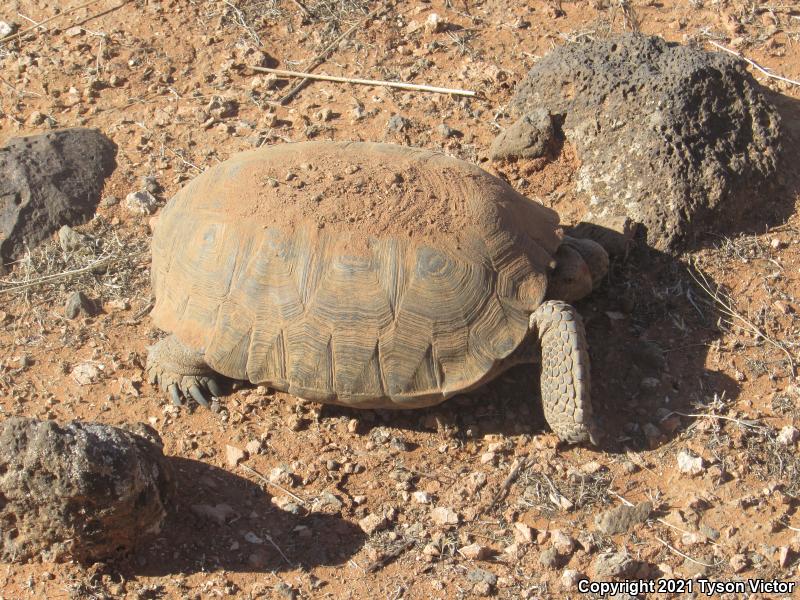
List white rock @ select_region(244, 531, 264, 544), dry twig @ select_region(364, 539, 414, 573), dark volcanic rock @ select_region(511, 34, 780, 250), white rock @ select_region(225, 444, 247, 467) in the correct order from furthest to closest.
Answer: dark volcanic rock @ select_region(511, 34, 780, 250) < white rock @ select_region(225, 444, 247, 467) < white rock @ select_region(244, 531, 264, 544) < dry twig @ select_region(364, 539, 414, 573)

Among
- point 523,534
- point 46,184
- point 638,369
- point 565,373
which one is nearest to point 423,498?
point 523,534

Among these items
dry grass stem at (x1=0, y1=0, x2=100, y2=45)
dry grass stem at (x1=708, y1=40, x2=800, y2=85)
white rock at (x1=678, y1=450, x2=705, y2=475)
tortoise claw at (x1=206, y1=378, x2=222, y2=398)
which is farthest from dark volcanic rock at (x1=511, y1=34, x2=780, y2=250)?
dry grass stem at (x1=0, y1=0, x2=100, y2=45)

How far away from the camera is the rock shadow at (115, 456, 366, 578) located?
394 centimetres

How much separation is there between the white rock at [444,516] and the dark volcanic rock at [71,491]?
130 centimetres

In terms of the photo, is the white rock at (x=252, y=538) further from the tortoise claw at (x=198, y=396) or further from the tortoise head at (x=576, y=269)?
the tortoise head at (x=576, y=269)

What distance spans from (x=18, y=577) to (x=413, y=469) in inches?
75.1

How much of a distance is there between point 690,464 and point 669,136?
6.97 ft

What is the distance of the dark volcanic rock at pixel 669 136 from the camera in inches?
207

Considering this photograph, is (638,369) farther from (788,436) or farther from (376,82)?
(376,82)

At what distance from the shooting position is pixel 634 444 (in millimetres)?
4430

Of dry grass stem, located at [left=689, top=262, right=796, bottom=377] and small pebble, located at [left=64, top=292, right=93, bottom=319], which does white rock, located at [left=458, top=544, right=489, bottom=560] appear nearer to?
dry grass stem, located at [left=689, top=262, right=796, bottom=377]

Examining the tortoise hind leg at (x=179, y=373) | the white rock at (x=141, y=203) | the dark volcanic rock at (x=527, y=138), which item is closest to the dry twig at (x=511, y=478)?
the tortoise hind leg at (x=179, y=373)

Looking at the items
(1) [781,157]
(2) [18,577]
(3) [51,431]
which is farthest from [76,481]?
(1) [781,157]

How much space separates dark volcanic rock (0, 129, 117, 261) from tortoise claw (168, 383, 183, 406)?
1799 millimetres
